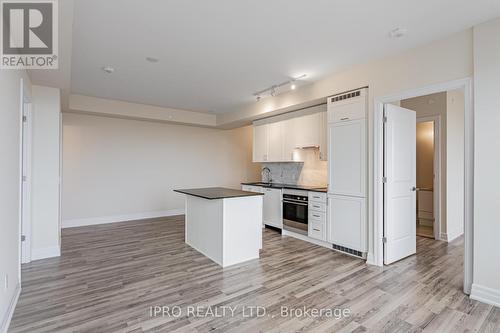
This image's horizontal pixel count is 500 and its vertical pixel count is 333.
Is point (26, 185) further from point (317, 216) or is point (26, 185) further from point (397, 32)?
point (397, 32)

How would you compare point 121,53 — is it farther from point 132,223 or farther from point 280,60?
point 132,223

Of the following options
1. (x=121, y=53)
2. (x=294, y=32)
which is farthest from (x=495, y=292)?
(x=121, y=53)

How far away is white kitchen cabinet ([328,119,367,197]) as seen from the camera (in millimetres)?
3615

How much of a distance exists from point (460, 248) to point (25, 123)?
259 inches

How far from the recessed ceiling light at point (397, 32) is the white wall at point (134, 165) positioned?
210 inches

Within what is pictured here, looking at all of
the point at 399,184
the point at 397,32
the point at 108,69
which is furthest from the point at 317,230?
the point at 108,69

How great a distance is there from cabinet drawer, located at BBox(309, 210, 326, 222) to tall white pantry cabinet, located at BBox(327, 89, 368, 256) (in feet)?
0.39

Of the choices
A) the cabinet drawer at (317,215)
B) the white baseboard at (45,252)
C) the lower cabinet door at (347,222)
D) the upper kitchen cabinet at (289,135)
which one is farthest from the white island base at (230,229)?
the white baseboard at (45,252)

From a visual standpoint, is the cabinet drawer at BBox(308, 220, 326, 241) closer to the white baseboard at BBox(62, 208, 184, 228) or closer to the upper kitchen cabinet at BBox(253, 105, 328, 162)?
the upper kitchen cabinet at BBox(253, 105, 328, 162)

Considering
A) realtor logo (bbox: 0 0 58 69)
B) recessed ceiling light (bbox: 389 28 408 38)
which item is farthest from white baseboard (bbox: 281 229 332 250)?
realtor logo (bbox: 0 0 58 69)

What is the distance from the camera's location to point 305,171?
5.59m

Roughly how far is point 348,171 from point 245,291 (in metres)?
2.19

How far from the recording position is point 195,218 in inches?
162

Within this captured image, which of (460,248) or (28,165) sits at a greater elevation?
Result: (28,165)
